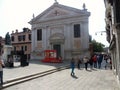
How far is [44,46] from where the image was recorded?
36.2 metres

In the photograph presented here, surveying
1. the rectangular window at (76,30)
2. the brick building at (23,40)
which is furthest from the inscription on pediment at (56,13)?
the brick building at (23,40)

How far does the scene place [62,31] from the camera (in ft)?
113

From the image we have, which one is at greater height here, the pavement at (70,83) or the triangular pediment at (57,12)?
the triangular pediment at (57,12)

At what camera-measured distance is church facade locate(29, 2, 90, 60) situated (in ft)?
106

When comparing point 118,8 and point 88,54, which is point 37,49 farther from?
point 118,8

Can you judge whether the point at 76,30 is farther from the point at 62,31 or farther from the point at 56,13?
the point at 56,13

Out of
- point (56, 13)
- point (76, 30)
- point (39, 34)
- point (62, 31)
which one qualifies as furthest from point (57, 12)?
point (39, 34)

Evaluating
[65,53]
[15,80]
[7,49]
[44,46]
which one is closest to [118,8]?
[15,80]

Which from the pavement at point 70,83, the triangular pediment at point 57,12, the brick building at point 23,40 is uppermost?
the triangular pediment at point 57,12

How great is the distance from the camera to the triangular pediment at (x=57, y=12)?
33.4 metres

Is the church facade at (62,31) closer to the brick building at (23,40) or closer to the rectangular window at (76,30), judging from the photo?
the rectangular window at (76,30)

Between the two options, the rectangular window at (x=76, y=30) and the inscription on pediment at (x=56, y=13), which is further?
the inscription on pediment at (x=56, y=13)

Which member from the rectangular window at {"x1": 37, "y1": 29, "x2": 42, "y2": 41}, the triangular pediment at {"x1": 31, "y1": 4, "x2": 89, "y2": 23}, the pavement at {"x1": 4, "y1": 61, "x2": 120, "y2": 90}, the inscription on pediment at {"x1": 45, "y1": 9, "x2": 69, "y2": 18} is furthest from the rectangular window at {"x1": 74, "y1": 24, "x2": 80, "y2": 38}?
the pavement at {"x1": 4, "y1": 61, "x2": 120, "y2": 90}

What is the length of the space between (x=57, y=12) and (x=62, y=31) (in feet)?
13.4
